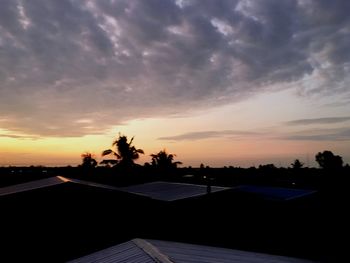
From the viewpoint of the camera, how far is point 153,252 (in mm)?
8773

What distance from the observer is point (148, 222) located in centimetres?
2234

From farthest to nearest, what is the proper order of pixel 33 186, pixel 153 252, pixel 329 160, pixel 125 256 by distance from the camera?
pixel 329 160, pixel 33 186, pixel 125 256, pixel 153 252

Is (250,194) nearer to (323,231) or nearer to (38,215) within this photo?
(323,231)

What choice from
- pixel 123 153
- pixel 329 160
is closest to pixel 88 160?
pixel 123 153

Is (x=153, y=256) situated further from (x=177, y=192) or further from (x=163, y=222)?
(x=177, y=192)

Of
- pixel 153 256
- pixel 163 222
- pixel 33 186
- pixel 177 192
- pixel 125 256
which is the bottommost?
pixel 163 222

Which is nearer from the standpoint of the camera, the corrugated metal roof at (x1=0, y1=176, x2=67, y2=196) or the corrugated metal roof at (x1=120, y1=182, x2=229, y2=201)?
the corrugated metal roof at (x1=0, y1=176, x2=67, y2=196)

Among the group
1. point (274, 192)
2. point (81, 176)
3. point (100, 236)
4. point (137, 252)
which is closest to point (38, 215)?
point (100, 236)

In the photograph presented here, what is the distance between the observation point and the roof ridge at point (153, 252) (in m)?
7.91

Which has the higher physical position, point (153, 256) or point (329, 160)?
point (329, 160)

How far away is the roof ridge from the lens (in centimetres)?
791


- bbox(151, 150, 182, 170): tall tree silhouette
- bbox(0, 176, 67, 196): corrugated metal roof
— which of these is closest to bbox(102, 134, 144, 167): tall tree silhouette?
bbox(151, 150, 182, 170): tall tree silhouette

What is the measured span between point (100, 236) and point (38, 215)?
334 centimetres

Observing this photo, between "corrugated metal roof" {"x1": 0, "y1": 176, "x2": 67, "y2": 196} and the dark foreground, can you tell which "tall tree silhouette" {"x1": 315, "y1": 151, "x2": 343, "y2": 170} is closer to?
the dark foreground
